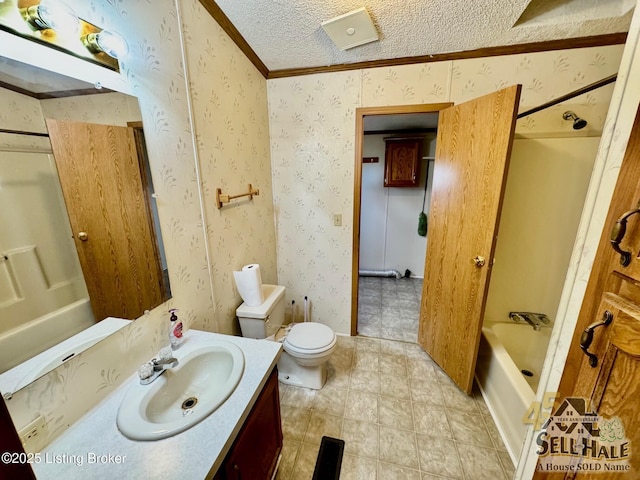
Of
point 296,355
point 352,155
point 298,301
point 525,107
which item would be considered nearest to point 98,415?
point 296,355

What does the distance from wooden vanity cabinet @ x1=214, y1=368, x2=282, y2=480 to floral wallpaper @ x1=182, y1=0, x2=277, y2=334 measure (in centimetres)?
62

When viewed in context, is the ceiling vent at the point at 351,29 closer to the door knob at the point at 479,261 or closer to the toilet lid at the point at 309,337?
the door knob at the point at 479,261

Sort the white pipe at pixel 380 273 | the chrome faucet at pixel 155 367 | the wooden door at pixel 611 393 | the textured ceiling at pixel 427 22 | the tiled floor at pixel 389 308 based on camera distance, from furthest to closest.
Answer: the white pipe at pixel 380 273, the tiled floor at pixel 389 308, the textured ceiling at pixel 427 22, the chrome faucet at pixel 155 367, the wooden door at pixel 611 393

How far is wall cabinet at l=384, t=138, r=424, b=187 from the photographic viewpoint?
10.4 ft

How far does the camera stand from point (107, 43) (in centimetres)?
81

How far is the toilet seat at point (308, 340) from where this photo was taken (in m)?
1.59

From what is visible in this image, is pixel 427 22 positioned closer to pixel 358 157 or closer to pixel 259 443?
pixel 358 157

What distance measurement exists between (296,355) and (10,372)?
126 centimetres

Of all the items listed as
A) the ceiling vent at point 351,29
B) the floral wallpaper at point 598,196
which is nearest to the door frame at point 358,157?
the ceiling vent at point 351,29

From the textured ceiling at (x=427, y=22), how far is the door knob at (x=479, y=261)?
132 cm

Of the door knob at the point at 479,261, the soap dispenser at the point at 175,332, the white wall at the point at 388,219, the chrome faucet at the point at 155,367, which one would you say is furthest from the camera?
the white wall at the point at 388,219

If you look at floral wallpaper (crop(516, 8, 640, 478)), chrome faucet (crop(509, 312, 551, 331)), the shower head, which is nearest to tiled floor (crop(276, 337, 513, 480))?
floral wallpaper (crop(516, 8, 640, 478))

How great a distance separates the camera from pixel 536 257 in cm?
173

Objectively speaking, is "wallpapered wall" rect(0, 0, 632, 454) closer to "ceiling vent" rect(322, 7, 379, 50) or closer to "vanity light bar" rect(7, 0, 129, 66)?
"vanity light bar" rect(7, 0, 129, 66)
